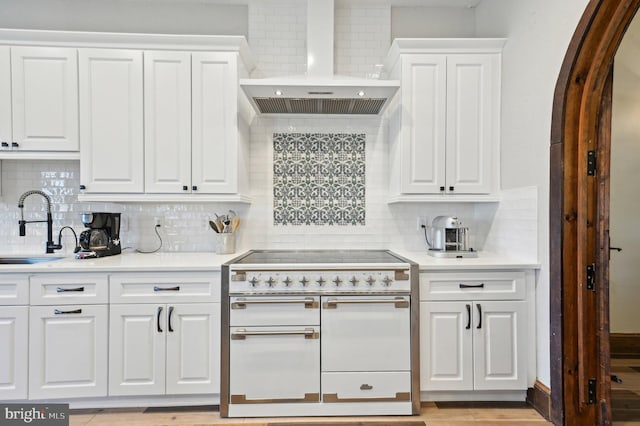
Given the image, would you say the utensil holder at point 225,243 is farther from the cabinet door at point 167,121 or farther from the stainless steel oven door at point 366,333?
the stainless steel oven door at point 366,333

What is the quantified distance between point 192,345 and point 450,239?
1.91 meters

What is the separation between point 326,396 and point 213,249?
145 cm

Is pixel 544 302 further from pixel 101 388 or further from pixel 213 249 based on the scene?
pixel 101 388

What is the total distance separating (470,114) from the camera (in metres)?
2.63

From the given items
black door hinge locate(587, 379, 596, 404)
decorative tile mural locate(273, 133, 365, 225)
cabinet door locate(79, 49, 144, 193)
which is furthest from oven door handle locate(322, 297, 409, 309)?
cabinet door locate(79, 49, 144, 193)

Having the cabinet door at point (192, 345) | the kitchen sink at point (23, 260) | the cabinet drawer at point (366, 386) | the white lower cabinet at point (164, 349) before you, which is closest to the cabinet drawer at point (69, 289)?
the white lower cabinet at point (164, 349)

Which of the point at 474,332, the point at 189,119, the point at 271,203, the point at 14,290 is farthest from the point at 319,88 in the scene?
the point at 14,290

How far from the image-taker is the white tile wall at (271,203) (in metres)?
Result: 2.91

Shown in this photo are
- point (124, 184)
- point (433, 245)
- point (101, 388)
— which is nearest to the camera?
point (101, 388)

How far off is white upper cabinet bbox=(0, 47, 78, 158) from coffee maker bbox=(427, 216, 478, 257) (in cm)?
268

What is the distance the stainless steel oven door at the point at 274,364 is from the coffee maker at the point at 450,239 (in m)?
1.11

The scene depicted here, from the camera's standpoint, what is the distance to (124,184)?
2.54m

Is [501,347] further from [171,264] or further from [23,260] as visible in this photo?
[23,260]

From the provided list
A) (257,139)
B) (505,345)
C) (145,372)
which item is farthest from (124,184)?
(505,345)
